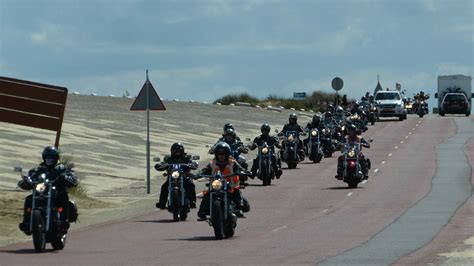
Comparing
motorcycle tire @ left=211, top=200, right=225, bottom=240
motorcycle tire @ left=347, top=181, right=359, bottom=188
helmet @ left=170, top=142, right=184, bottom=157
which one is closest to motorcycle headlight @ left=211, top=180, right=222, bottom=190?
motorcycle tire @ left=211, top=200, right=225, bottom=240

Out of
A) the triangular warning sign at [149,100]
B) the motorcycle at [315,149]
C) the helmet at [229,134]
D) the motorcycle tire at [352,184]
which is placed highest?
the triangular warning sign at [149,100]

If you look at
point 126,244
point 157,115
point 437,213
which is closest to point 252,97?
point 157,115

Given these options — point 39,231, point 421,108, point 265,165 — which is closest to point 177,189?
point 39,231

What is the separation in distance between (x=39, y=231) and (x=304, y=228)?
694 cm

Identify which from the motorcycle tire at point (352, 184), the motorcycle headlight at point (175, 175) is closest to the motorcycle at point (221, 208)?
the motorcycle headlight at point (175, 175)

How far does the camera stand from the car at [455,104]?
101m

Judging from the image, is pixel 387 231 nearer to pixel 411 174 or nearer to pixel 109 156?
pixel 411 174

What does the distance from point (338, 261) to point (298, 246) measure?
112 inches

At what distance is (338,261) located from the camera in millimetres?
20203

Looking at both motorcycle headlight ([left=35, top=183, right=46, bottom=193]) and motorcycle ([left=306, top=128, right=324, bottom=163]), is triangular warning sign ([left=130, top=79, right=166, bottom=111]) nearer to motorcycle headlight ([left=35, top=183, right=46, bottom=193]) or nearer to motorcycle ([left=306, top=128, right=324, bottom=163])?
motorcycle headlight ([left=35, top=183, right=46, bottom=193])

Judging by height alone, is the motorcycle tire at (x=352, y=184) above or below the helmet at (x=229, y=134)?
below

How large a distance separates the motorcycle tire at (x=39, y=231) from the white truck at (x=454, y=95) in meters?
80.0

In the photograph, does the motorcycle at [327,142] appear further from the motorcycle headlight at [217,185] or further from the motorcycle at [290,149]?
the motorcycle headlight at [217,185]

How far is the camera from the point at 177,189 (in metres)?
29.0
